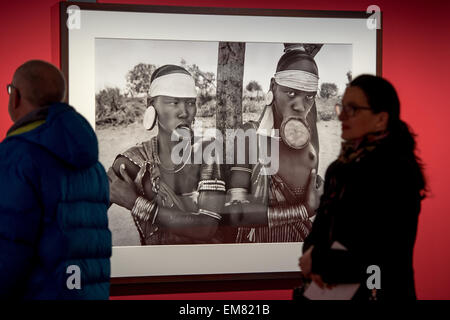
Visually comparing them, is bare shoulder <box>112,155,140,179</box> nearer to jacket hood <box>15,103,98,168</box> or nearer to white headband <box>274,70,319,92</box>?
white headband <box>274,70,319,92</box>

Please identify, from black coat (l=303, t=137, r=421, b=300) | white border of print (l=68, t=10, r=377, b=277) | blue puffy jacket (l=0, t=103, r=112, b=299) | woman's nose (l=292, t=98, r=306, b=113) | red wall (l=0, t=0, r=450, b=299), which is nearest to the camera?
black coat (l=303, t=137, r=421, b=300)

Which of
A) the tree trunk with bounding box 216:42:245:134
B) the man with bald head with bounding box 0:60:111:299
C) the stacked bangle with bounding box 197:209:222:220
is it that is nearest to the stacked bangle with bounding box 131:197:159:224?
the stacked bangle with bounding box 197:209:222:220

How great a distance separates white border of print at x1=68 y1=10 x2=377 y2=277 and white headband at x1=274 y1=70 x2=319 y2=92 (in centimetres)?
18

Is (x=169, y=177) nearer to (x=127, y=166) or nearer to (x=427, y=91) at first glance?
(x=127, y=166)

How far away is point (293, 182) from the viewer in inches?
129

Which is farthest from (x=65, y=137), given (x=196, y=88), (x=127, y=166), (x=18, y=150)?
(x=196, y=88)

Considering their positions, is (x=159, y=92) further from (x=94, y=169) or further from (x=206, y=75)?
(x=94, y=169)

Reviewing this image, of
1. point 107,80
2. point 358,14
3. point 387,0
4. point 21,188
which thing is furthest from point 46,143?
point 387,0

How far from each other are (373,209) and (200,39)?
1805 millimetres

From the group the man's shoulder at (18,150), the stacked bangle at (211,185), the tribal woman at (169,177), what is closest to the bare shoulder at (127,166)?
the tribal woman at (169,177)

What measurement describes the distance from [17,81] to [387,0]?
7.67ft

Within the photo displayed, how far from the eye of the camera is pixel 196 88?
3182mm

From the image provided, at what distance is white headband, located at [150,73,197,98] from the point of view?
3.14 m

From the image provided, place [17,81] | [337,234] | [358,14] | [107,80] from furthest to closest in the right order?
1. [358,14]
2. [107,80]
3. [17,81]
4. [337,234]
